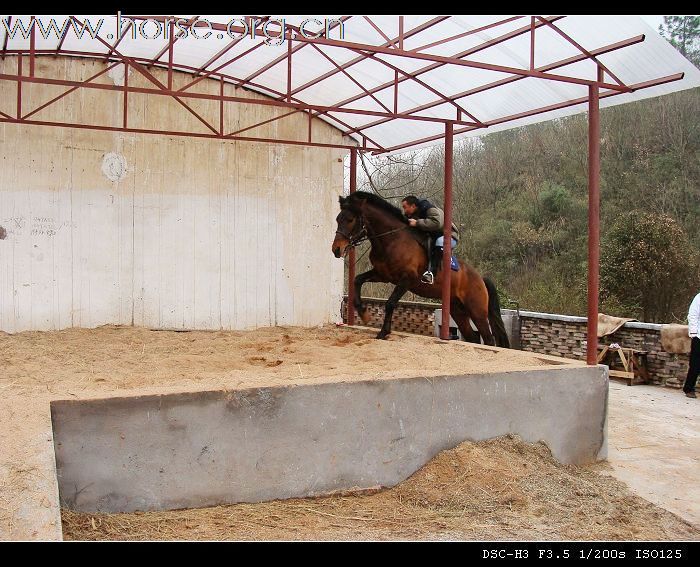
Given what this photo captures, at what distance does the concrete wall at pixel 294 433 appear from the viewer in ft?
15.7

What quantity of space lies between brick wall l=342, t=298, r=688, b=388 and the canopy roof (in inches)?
158

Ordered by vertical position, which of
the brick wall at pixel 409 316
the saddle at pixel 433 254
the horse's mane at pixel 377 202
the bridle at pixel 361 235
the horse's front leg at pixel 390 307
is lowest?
the brick wall at pixel 409 316

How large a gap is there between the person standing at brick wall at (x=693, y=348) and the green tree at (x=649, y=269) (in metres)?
5.60

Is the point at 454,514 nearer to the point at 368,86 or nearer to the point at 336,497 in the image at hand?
the point at 336,497

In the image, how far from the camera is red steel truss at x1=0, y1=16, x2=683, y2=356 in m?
7.16

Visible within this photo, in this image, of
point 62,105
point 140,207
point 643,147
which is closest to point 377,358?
point 140,207

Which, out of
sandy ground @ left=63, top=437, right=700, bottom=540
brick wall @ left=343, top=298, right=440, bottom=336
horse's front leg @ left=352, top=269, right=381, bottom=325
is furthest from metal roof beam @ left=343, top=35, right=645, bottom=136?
brick wall @ left=343, top=298, right=440, bottom=336

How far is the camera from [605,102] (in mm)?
8477

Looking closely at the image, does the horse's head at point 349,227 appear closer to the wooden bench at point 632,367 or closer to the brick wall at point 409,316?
the brick wall at point 409,316

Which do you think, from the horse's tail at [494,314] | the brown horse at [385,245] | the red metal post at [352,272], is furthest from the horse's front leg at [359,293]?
the horse's tail at [494,314]

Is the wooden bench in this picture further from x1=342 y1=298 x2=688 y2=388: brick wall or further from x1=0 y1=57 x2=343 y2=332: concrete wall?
x1=0 y1=57 x2=343 y2=332: concrete wall

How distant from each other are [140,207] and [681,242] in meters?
11.4

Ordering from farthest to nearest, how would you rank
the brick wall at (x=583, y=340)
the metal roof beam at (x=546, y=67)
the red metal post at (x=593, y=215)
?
the brick wall at (x=583, y=340)
the red metal post at (x=593, y=215)
the metal roof beam at (x=546, y=67)
